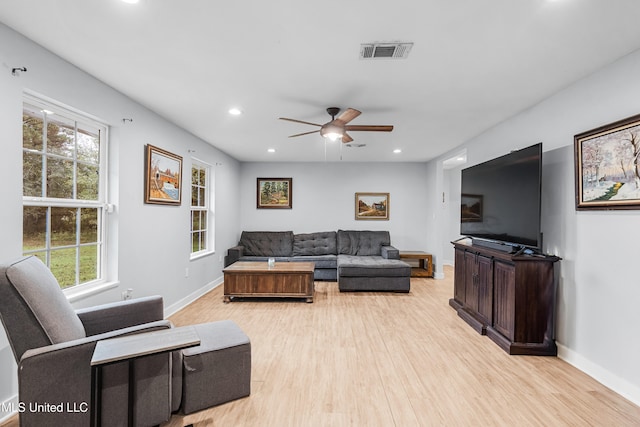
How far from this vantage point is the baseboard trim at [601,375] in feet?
7.06

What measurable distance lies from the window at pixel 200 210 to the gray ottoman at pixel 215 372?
2888 millimetres

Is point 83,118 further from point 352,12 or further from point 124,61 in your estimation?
point 352,12

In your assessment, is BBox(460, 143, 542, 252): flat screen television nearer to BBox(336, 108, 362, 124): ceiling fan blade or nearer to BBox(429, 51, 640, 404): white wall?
BBox(429, 51, 640, 404): white wall

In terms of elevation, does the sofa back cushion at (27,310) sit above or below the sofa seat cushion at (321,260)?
above

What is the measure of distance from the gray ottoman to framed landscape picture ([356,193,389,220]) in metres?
5.02

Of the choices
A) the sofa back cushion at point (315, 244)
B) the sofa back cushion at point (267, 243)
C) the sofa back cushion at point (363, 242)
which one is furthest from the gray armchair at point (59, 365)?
the sofa back cushion at point (363, 242)

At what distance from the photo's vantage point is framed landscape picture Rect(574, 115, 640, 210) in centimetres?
215

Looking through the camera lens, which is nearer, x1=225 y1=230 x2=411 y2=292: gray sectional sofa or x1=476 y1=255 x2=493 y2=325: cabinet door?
x1=476 y1=255 x2=493 y2=325: cabinet door

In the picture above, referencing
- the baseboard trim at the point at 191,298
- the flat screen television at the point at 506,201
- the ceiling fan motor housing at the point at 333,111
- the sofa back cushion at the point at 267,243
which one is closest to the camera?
the flat screen television at the point at 506,201

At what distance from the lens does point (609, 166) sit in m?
2.33

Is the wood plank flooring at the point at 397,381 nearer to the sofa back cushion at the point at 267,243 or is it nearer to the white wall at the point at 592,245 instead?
the white wall at the point at 592,245

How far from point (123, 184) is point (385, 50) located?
268 centimetres

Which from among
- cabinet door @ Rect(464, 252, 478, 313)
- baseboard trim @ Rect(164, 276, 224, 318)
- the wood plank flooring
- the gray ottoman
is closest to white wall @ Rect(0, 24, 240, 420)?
baseboard trim @ Rect(164, 276, 224, 318)

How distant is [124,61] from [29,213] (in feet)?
4.24
